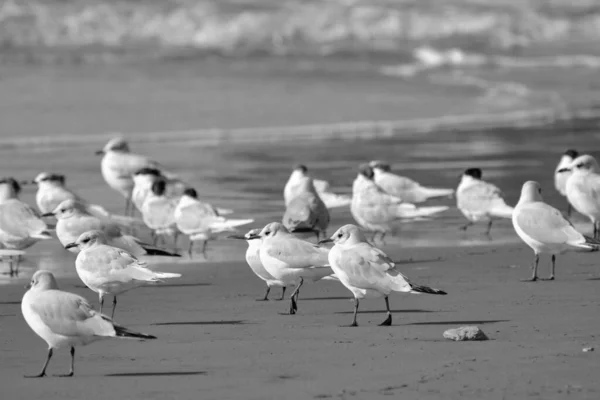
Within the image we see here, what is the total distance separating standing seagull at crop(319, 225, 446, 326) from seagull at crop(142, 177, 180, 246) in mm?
4191

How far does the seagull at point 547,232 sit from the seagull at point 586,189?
1646mm

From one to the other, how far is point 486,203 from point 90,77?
1745cm

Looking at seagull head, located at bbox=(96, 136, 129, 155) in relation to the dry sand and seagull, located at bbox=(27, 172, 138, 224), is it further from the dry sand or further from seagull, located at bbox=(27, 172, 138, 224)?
the dry sand

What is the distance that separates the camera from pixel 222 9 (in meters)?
44.2

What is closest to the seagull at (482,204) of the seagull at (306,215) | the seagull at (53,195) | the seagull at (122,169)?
the seagull at (306,215)

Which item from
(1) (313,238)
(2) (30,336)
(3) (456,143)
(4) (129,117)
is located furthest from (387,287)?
(4) (129,117)

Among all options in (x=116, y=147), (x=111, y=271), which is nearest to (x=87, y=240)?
(x=111, y=271)

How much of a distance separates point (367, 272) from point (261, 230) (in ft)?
5.02

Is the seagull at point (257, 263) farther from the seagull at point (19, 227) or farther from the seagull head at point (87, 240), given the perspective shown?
the seagull at point (19, 227)

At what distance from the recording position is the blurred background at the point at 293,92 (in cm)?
1680

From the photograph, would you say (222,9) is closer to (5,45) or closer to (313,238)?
(5,45)

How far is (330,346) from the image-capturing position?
6.96 m

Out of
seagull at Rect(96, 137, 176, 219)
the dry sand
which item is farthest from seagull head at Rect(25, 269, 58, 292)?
seagull at Rect(96, 137, 176, 219)

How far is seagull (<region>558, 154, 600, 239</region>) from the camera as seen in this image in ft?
37.0
